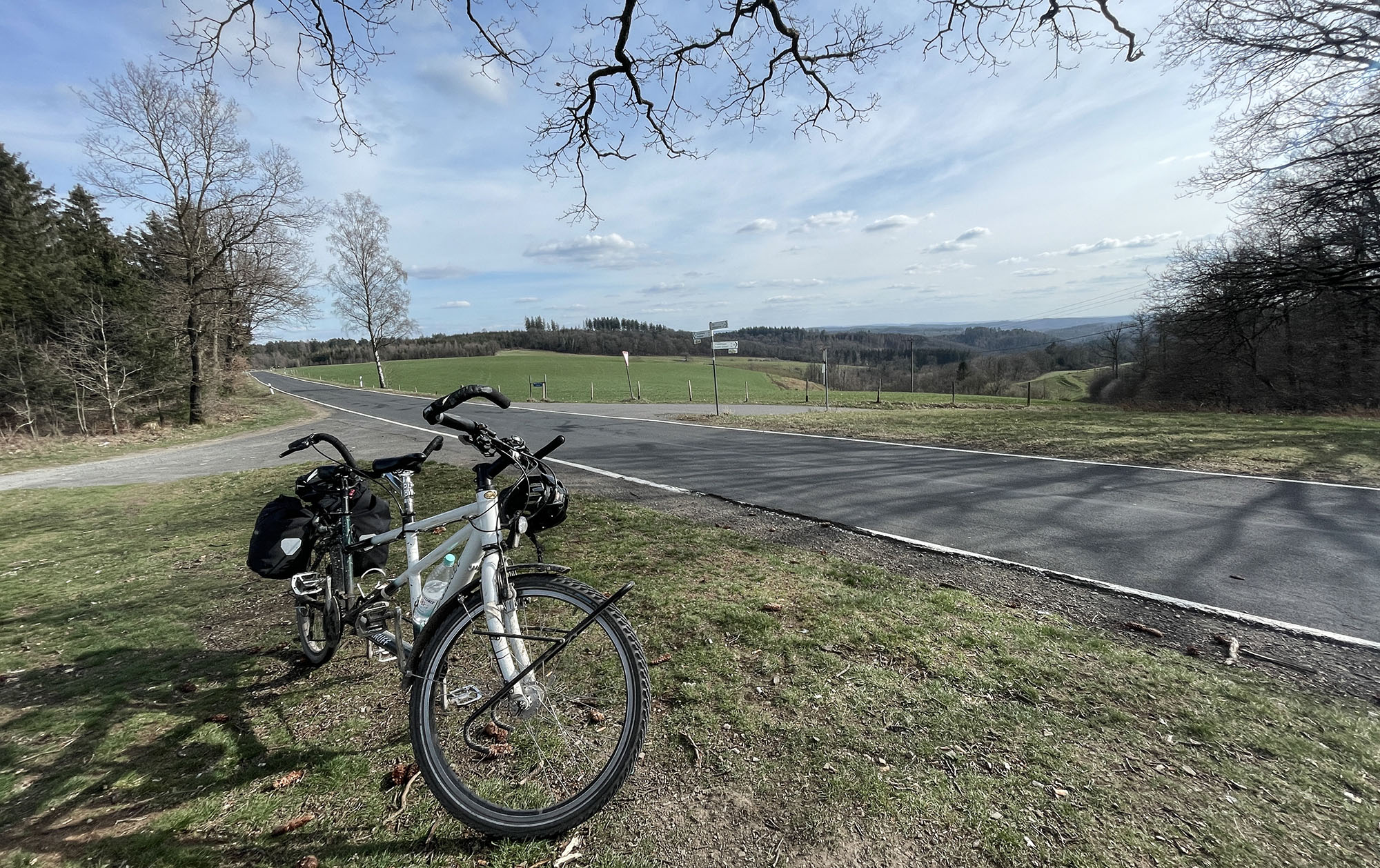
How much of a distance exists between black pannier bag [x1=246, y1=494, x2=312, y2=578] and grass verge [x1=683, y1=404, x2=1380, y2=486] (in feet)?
34.9

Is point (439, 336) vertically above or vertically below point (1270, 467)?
above

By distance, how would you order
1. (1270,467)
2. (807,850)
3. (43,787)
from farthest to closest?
(1270,467)
(43,787)
(807,850)

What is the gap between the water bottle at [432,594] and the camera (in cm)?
226

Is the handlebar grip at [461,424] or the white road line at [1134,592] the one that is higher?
the handlebar grip at [461,424]

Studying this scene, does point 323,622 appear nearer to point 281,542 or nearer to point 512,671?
point 281,542

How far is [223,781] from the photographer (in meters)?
2.28

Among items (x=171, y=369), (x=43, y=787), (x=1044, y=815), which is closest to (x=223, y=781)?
(x=43, y=787)

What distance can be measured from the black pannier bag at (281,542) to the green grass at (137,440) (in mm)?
16417

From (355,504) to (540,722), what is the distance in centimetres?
156

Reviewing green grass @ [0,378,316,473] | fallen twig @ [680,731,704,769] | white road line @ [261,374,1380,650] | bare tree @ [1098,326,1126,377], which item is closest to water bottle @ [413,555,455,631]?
fallen twig @ [680,731,704,769]

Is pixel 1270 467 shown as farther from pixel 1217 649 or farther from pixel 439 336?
pixel 439 336

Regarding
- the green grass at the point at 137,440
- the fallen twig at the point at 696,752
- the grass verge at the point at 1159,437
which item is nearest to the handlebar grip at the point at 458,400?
the fallen twig at the point at 696,752

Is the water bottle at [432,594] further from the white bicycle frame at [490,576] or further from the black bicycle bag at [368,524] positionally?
the black bicycle bag at [368,524]

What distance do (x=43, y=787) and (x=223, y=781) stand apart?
0.69 m
